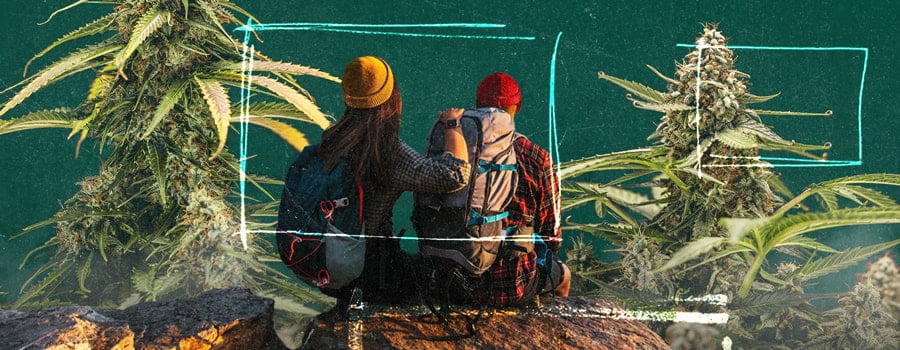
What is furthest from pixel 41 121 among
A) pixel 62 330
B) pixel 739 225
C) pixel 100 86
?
pixel 739 225

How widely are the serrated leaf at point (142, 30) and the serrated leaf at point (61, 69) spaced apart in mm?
163

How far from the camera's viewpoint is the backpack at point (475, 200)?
191 inches

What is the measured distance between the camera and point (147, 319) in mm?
5117

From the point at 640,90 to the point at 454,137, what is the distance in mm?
2426

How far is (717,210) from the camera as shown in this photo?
686 cm

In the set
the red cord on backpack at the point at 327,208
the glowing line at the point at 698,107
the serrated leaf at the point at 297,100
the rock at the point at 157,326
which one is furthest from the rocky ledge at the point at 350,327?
the glowing line at the point at 698,107

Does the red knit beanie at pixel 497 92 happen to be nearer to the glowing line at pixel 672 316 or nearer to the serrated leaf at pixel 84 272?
the glowing line at pixel 672 316

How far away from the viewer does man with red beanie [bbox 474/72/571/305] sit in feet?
16.7

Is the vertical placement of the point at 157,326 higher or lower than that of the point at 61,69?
lower

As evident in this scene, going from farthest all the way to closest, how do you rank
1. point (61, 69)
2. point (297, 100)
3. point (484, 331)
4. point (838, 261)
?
point (838, 261) → point (61, 69) → point (297, 100) → point (484, 331)

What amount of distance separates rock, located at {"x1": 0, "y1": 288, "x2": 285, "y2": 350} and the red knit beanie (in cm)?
176

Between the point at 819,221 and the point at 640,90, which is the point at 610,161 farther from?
the point at 819,221

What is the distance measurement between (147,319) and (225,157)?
1.80 meters

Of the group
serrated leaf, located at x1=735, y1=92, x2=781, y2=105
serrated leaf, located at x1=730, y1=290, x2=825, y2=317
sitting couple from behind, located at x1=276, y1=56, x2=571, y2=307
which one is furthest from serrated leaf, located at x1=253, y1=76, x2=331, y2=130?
serrated leaf, located at x1=730, y1=290, x2=825, y2=317
